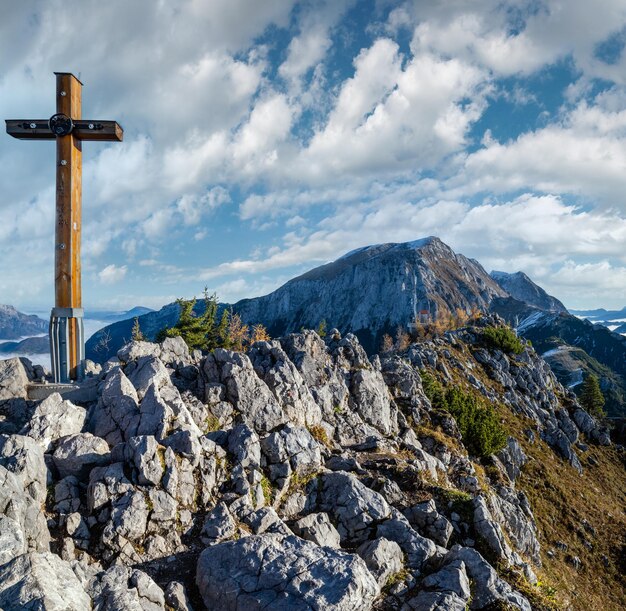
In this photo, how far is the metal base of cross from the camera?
17562 millimetres

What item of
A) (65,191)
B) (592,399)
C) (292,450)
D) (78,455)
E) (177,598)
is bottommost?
(592,399)

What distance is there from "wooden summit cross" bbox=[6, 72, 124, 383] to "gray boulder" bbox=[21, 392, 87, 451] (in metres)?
3.25

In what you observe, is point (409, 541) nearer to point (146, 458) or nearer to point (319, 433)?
point (319, 433)

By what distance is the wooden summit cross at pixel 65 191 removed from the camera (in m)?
17.6

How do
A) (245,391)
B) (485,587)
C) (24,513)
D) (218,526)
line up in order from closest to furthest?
1. (24,513)
2. (485,587)
3. (218,526)
4. (245,391)

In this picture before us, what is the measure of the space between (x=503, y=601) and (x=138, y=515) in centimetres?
1018

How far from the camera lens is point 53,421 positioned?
14109mm

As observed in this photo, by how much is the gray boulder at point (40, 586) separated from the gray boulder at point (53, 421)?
571 centimetres

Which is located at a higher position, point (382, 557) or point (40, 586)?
point (40, 586)

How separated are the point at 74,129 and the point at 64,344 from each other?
8991mm

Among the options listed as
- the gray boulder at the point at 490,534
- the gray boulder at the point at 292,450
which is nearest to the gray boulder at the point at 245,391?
the gray boulder at the point at 292,450

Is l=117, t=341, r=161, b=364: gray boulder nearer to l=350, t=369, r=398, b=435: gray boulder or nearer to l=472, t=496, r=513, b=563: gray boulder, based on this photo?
l=350, t=369, r=398, b=435: gray boulder

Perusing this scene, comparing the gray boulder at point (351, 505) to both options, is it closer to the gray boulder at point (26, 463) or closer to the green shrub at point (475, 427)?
the gray boulder at point (26, 463)

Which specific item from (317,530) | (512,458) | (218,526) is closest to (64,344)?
(218,526)
